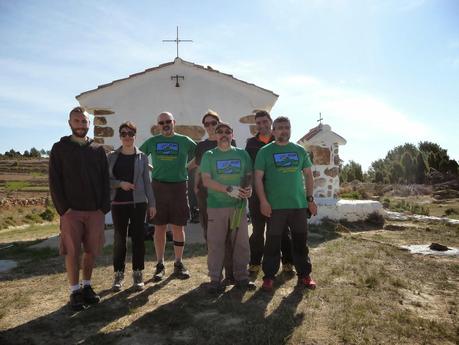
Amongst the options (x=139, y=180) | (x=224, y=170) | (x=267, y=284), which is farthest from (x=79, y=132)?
(x=267, y=284)

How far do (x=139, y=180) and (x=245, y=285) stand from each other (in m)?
1.54

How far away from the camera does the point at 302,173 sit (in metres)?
3.93

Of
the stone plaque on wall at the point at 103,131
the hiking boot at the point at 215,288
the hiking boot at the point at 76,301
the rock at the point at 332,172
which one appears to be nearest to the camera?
the hiking boot at the point at 76,301

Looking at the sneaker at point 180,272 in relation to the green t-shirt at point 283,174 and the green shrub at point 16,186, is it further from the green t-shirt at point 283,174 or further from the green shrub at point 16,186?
the green shrub at point 16,186

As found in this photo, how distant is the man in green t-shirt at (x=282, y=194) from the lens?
3.74m

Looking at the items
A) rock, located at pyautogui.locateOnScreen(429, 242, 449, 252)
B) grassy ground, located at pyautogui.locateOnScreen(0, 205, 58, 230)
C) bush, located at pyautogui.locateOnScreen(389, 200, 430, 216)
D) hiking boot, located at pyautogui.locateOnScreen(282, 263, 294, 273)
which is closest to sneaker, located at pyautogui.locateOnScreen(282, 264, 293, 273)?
hiking boot, located at pyautogui.locateOnScreen(282, 263, 294, 273)

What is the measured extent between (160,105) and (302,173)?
461 centimetres

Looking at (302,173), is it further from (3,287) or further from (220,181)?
(3,287)

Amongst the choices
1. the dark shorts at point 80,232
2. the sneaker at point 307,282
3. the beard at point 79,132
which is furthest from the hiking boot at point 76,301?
the sneaker at point 307,282

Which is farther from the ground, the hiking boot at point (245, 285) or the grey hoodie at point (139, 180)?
the grey hoodie at point (139, 180)

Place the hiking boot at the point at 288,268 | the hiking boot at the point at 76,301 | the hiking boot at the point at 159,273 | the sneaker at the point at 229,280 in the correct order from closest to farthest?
the hiking boot at the point at 76,301, the sneaker at the point at 229,280, the hiking boot at the point at 159,273, the hiking boot at the point at 288,268

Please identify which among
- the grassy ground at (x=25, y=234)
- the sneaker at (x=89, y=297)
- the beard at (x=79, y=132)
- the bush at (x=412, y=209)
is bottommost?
the grassy ground at (x=25, y=234)

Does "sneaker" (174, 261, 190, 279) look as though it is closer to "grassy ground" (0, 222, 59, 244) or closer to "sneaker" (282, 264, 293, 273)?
"sneaker" (282, 264, 293, 273)

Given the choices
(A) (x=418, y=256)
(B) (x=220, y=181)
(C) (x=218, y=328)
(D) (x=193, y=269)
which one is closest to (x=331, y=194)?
(A) (x=418, y=256)
